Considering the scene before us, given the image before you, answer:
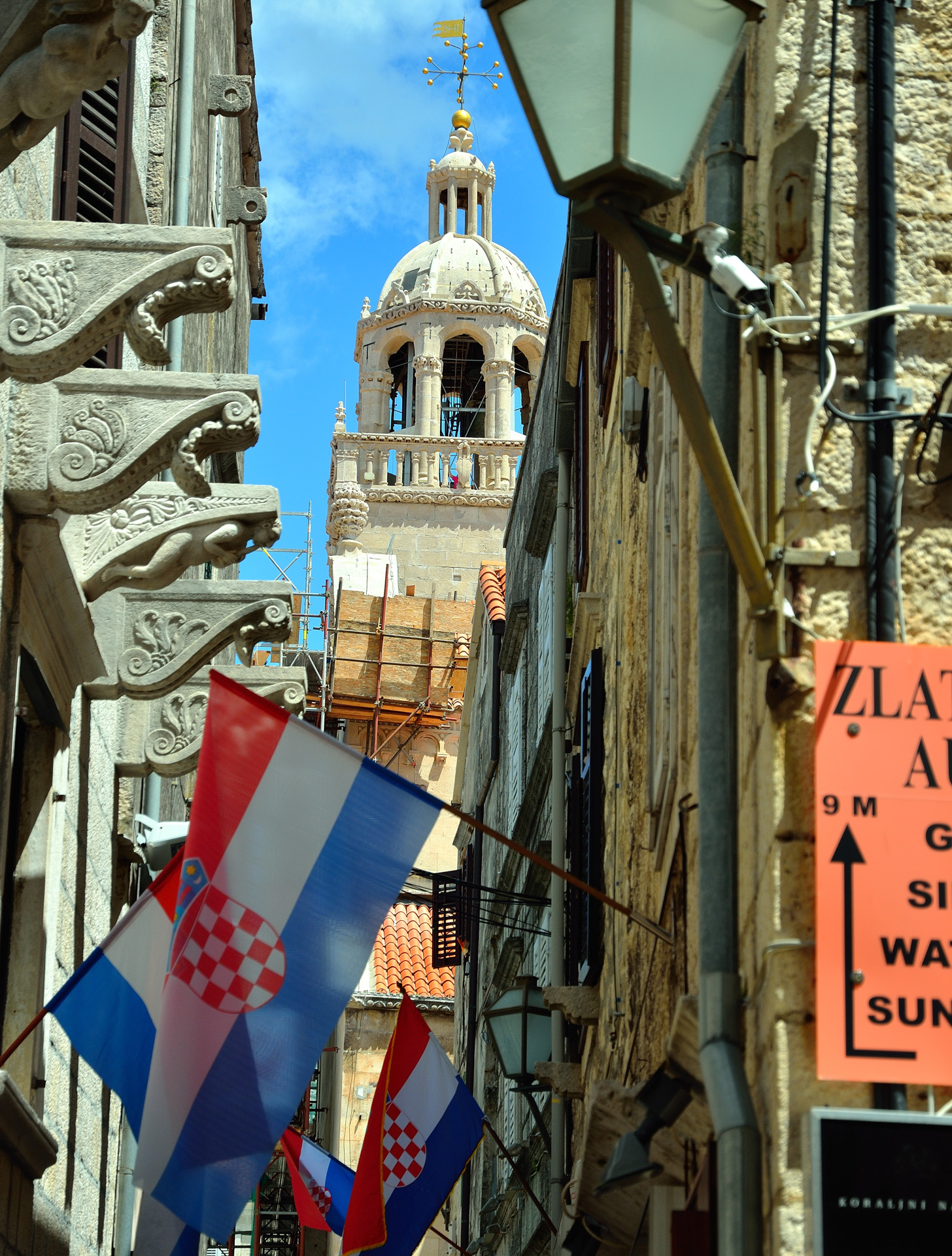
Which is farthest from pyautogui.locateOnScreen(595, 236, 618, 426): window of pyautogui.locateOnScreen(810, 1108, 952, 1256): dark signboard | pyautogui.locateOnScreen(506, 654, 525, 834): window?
pyautogui.locateOnScreen(506, 654, 525, 834): window

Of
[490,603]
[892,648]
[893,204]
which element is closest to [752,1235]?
[892,648]

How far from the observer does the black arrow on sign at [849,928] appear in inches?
162

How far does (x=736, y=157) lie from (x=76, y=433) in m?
3.23

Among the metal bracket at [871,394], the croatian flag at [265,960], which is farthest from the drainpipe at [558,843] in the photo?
the metal bracket at [871,394]

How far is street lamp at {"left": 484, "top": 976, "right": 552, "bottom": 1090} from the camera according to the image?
37.3 feet

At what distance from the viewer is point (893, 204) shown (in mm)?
4859

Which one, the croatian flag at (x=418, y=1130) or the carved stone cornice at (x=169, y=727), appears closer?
the croatian flag at (x=418, y=1130)

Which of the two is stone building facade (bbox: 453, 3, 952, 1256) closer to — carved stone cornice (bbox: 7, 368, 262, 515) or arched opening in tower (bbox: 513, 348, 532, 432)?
carved stone cornice (bbox: 7, 368, 262, 515)

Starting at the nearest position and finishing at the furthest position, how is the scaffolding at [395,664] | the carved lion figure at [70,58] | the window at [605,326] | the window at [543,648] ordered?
the carved lion figure at [70,58] < the window at [605,326] < the window at [543,648] < the scaffolding at [395,664]

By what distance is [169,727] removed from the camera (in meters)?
11.6

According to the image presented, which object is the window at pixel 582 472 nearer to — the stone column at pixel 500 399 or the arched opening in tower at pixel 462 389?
the stone column at pixel 500 399

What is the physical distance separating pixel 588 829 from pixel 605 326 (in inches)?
112

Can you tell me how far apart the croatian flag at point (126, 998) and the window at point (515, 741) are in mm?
9845

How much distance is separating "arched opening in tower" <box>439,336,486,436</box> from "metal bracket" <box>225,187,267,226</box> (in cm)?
3380
